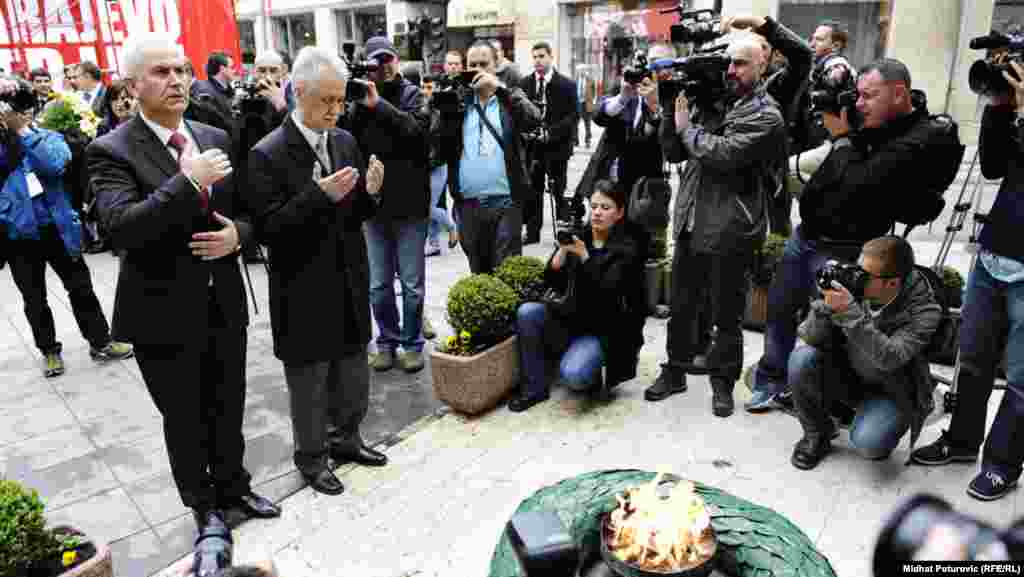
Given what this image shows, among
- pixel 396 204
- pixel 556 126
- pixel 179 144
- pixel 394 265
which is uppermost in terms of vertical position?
pixel 179 144

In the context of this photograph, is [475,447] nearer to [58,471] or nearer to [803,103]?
[58,471]

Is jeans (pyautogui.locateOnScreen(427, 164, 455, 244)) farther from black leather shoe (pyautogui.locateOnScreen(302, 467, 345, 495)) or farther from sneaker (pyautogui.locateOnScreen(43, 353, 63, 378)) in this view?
black leather shoe (pyautogui.locateOnScreen(302, 467, 345, 495))

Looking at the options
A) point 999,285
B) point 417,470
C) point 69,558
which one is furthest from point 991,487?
point 69,558

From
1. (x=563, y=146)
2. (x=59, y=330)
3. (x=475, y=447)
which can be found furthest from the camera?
(x=563, y=146)

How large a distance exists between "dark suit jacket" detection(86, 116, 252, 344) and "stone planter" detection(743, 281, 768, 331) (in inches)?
151

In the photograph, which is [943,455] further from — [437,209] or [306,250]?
[437,209]

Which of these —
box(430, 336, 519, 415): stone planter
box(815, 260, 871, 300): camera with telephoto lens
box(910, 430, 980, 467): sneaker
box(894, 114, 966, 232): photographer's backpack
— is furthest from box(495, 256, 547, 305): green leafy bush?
box(910, 430, 980, 467): sneaker

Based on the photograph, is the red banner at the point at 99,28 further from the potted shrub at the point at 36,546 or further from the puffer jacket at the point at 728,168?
the puffer jacket at the point at 728,168

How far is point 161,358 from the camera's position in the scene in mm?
2828

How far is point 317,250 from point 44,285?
10.1ft

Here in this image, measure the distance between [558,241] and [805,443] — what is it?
1.74 metres

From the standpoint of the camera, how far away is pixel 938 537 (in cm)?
79

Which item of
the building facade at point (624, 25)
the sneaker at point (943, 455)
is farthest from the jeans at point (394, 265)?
the building facade at point (624, 25)

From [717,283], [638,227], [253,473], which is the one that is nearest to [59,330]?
[253,473]
